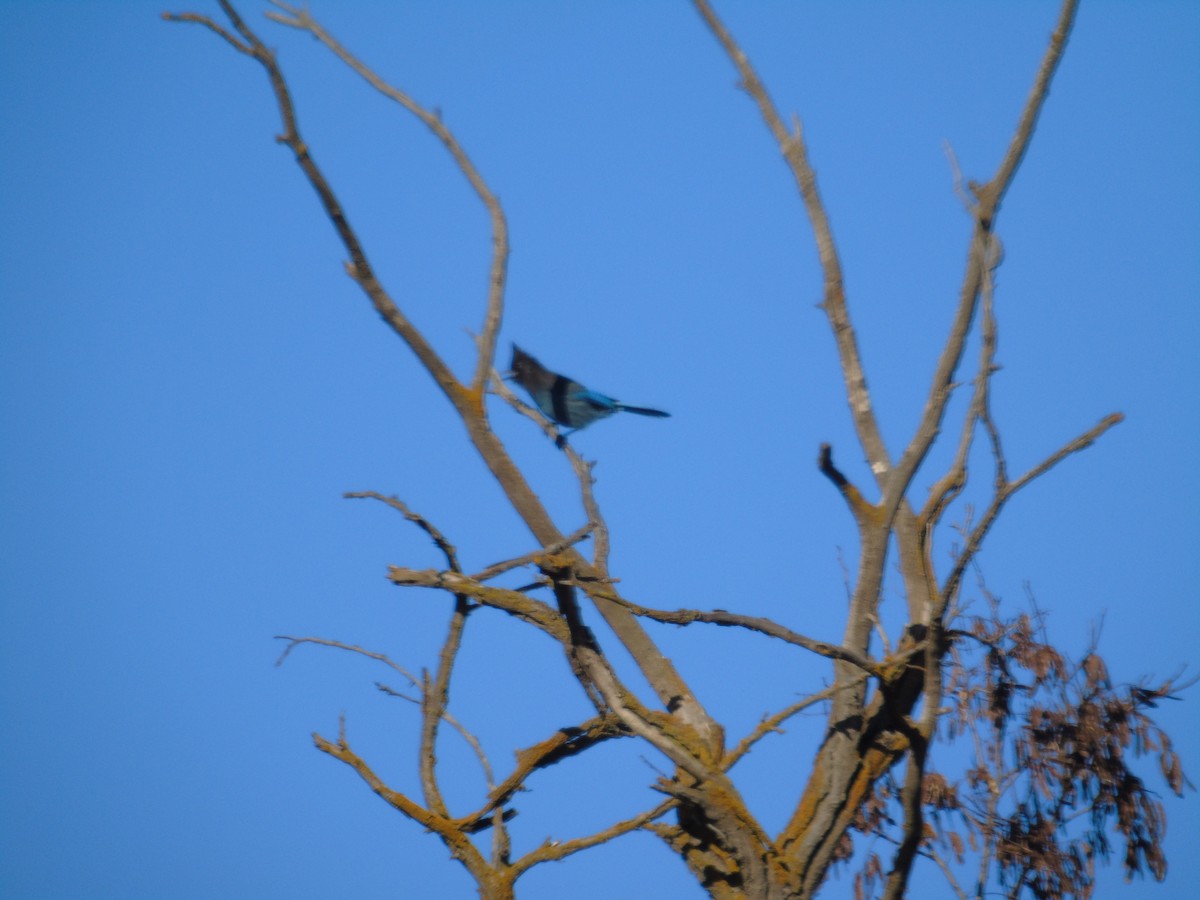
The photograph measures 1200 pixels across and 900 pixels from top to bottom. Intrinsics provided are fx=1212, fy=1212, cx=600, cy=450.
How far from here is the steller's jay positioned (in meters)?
7.68

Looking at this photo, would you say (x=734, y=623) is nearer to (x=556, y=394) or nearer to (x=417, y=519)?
(x=417, y=519)

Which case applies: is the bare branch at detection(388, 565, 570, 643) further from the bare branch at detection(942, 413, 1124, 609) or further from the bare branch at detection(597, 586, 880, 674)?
the bare branch at detection(942, 413, 1124, 609)

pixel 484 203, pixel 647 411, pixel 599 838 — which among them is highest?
pixel 647 411

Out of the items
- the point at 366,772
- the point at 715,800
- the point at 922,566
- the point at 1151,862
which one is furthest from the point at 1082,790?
the point at 366,772

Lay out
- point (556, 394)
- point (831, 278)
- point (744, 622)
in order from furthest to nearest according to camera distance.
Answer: point (556, 394) → point (831, 278) → point (744, 622)

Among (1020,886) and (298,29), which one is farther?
(1020,886)

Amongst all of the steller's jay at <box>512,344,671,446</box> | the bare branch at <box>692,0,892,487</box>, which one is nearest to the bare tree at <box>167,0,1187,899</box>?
the bare branch at <box>692,0,892,487</box>

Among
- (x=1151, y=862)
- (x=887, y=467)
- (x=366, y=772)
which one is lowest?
(x=366, y=772)

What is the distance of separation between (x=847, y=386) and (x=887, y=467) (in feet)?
1.23

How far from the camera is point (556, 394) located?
25.2ft

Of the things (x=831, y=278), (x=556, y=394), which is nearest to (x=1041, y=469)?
(x=831, y=278)

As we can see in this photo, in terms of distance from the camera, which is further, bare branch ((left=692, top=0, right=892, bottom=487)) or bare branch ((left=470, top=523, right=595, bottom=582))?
bare branch ((left=692, top=0, right=892, bottom=487))

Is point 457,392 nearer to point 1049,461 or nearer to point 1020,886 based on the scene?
point 1049,461

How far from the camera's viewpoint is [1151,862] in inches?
327
